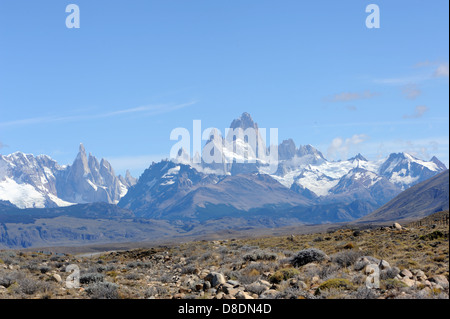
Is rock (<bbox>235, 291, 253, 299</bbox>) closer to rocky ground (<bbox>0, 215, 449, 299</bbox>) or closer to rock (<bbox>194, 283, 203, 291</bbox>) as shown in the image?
rocky ground (<bbox>0, 215, 449, 299</bbox>)

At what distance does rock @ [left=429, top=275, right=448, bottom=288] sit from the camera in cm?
2327

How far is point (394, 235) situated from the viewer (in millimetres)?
48812

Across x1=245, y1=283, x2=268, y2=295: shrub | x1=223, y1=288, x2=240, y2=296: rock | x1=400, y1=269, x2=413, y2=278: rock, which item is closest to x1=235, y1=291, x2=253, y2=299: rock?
x1=223, y1=288, x2=240, y2=296: rock

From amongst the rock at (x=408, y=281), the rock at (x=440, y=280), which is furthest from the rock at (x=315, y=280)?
the rock at (x=440, y=280)

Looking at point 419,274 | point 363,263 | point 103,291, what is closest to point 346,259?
point 363,263

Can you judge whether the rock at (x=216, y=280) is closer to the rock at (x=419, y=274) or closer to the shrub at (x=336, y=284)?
the shrub at (x=336, y=284)

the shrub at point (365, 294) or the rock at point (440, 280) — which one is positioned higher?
the rock at point (440, 280)

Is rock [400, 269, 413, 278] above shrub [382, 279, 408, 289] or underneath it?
above

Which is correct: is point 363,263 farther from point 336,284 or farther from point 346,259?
point 336,284

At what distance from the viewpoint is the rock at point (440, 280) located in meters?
23.3
